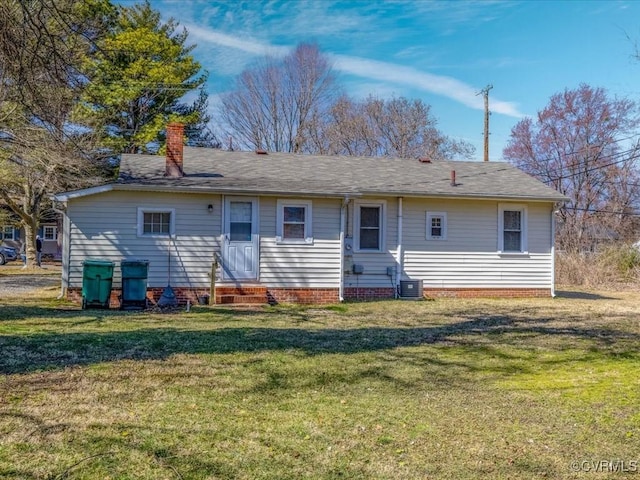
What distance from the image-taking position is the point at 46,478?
2820mm

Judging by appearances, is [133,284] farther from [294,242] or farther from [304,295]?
[304,295]

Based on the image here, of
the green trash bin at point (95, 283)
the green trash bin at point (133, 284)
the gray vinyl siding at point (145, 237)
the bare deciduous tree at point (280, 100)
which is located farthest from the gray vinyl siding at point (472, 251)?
the bare deciduous tree at point (280, 100)

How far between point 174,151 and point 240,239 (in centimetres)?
282

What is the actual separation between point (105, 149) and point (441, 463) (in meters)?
24.7

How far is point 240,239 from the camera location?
12172 mm

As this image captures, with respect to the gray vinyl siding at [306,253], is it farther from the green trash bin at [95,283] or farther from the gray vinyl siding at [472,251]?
the green trash bin at [95,283]

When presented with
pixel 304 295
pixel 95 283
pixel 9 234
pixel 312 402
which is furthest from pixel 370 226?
pixel 9 234

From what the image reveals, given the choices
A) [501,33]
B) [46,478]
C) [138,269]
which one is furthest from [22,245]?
[46,478]

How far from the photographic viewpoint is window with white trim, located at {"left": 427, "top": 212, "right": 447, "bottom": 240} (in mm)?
13727

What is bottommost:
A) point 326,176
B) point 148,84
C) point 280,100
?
point 326,176

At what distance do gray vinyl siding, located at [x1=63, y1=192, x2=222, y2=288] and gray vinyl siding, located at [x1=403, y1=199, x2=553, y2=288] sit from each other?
5120 mm

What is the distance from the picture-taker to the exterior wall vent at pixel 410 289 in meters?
13.4

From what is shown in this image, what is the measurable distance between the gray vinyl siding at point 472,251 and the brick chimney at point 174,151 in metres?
5.81

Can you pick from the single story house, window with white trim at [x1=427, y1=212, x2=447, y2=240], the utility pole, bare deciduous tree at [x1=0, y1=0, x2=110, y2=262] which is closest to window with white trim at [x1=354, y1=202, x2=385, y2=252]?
the single story house
